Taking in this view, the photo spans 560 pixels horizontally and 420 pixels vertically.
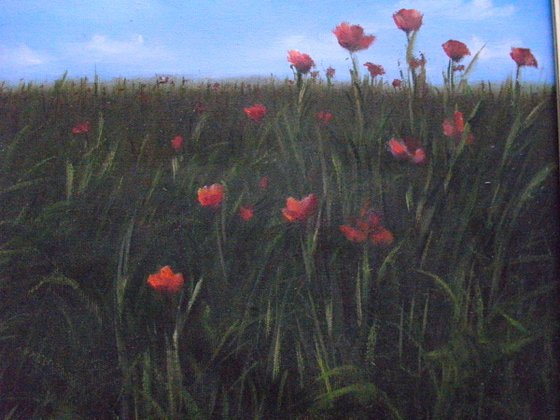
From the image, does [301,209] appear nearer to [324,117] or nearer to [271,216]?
[271,216]

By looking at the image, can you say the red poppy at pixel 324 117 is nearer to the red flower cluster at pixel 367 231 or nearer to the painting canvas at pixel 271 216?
the painting canvas at pixel 271 216

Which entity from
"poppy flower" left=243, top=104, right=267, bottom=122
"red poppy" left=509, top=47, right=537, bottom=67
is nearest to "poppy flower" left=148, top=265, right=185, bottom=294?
"poppy flower" left=243, top=104, right=267, bottom=122

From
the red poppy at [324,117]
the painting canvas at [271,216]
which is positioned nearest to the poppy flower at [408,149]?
the painting canvas at [271,216]

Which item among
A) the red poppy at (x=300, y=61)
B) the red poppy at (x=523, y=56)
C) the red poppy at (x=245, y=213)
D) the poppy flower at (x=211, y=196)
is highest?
the red poppy at (x=523, y=56)

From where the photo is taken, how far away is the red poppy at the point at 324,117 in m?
1.20

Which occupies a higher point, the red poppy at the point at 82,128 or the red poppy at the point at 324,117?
the red poppy at the point at 324,117

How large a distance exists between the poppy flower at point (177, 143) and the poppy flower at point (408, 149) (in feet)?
1.46

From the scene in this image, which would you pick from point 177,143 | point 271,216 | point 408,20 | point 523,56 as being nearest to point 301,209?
point 271,216

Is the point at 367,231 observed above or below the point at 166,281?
above

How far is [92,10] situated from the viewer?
1181 millimetres

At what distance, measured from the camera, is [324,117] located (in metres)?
1.20

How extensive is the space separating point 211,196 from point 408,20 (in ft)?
1.85

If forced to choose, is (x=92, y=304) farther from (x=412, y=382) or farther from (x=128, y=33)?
(x=412, y=382)

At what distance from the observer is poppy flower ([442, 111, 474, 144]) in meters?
1.21
